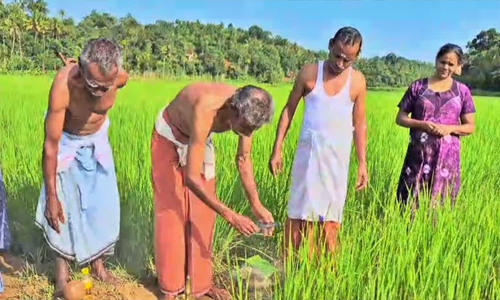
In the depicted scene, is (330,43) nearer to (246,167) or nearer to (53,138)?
(246,167)

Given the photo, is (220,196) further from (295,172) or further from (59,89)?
(59,89)

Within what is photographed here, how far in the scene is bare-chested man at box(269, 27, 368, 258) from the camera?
2.45m

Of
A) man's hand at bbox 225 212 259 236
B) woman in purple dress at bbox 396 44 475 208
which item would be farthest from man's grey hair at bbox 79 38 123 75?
woman in purple dress at bbox 396 44 475 208

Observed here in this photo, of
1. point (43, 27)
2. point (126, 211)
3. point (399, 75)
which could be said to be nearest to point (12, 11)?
point (43, 27)

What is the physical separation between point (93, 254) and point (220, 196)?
0.86 m

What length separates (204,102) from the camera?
2.04 meters

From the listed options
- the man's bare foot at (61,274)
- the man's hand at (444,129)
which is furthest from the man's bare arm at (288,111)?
the man's bare foot at (61,274)

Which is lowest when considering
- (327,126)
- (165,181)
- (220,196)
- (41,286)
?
(41,286)

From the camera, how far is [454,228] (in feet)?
7.14

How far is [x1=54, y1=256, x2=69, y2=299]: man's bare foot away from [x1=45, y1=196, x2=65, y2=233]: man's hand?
248mm

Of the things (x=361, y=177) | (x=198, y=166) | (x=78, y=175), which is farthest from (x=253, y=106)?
(x=78, y=175)

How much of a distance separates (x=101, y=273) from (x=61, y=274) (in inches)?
8.0

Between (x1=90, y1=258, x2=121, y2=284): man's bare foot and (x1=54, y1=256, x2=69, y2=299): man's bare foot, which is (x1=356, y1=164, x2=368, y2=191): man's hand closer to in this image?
(x1=90, y1=258, x2=121, y2=284): man's bare foot

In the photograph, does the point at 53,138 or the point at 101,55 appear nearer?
the point at 101,55
